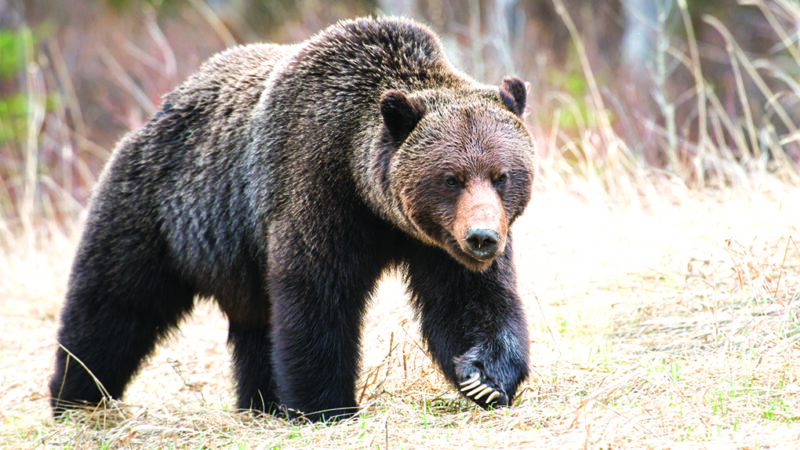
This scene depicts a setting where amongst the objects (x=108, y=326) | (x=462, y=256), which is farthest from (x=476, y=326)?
(x=108, y=326)

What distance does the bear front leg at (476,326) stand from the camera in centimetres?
473

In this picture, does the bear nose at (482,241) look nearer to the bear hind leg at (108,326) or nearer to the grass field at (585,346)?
the grass field at (585,346)

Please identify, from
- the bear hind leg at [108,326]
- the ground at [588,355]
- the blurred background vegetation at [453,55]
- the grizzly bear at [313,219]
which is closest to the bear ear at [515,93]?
the grizzly bear at [313,219]

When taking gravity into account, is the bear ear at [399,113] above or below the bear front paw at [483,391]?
above

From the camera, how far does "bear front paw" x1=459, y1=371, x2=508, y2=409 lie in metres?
4.67

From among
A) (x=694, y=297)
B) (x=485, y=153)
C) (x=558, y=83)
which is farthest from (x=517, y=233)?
(x=558, y=83)

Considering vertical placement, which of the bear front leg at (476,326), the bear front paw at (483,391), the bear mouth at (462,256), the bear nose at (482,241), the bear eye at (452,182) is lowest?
the bear front paw at (483,391)

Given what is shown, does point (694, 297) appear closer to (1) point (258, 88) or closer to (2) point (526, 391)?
(2) point (526, 391)

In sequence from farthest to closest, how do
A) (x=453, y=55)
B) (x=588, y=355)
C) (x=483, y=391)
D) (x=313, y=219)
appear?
(x=453, y=55), (x=588, y=355), (x=313, y=219), (x=483, y=391)

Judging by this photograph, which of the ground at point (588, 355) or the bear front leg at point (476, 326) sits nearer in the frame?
the ground at point (588, 355)

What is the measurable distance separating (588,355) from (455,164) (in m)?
1.61

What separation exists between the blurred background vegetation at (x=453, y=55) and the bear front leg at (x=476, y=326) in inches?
191

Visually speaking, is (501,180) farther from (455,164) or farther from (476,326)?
(476,326)

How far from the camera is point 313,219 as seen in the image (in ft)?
15.9
